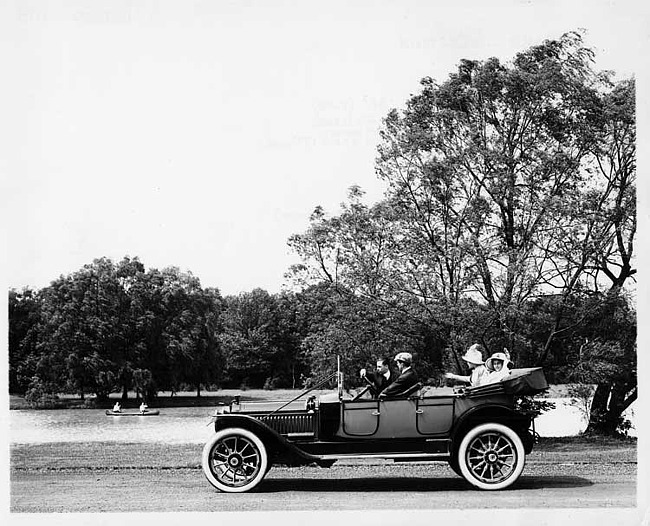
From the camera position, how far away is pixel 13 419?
15.1m

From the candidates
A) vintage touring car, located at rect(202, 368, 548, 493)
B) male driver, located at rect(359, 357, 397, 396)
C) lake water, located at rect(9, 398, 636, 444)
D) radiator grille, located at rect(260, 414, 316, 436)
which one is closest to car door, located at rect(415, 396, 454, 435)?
vintage touring car, located at rect(202, 368, 548, 493)

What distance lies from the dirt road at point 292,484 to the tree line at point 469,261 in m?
1.67

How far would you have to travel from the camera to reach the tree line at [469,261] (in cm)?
1488

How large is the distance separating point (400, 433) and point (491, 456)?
0.99 m

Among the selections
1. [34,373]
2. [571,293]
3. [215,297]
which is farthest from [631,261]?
[34,373]

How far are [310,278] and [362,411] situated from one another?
14.2ft

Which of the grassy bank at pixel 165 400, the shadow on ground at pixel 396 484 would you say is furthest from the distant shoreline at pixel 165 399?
the shadow on ground at pixel 396 484

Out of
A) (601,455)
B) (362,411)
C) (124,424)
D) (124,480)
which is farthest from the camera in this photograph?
(124,424)

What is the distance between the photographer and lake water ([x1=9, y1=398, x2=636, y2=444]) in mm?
14914

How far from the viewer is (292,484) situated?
38.5ft

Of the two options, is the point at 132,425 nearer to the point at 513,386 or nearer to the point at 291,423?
the point at 291,423

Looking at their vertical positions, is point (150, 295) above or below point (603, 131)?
below

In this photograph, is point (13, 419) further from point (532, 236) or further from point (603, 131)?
point (603, 131)

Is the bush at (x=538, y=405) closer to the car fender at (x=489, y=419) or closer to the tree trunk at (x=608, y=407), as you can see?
the tree trunk at (x=608, y=407)
